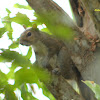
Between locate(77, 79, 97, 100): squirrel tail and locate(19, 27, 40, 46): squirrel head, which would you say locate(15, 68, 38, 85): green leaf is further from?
locate(19, 27, 40, 46): squirrel head

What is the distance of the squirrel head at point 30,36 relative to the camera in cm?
206

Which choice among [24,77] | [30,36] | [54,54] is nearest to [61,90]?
[24,77]

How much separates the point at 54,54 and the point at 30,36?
44 centimetres

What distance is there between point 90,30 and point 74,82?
0.53 m

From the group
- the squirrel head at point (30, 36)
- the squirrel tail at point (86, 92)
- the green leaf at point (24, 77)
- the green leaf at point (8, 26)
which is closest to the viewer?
the green leaf at point (24, 77)

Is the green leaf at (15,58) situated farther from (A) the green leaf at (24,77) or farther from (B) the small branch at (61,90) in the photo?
(B) the small branch at (61,90)

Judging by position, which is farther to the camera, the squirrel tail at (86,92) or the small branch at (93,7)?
the squirrel tail at (86,92)

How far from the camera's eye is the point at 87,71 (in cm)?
152

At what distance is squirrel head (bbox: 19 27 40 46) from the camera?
2.06m

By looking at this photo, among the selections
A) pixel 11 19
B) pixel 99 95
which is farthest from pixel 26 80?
pixel 11 19

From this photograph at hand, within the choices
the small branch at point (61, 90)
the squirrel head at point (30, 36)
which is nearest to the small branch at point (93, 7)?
the small branch at point (61, 90)

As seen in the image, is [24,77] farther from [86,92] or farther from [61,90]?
[86,92]

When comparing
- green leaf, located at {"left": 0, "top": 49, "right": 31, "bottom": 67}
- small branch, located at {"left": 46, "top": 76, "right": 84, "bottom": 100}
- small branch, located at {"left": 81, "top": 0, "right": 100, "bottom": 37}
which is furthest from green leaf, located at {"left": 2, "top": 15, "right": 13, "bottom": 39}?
small branch, located at {"left": 81, "top": 0, "right": 100, "bottom": 37}

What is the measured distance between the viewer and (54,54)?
72.6 inches
